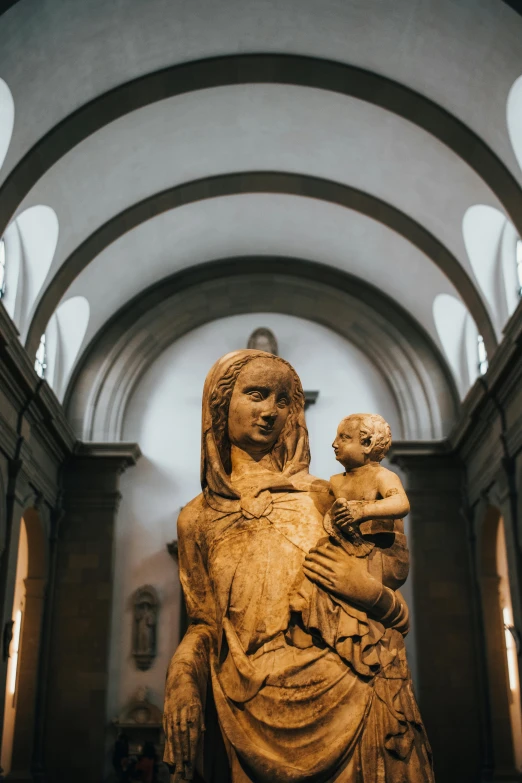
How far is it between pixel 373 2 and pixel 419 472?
9.06m

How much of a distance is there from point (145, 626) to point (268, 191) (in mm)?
8396

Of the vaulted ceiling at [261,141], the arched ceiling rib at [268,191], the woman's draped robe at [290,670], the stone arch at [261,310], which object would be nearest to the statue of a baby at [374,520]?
the woman's draped robe at [290,670]

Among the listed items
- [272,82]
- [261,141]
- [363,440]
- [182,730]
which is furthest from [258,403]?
[261,141]

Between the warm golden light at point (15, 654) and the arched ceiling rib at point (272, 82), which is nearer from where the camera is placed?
the arched ceiling rib at point (272, 82)

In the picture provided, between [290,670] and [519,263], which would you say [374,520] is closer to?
[290,670]

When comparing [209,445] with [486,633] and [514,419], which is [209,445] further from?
[486,633]

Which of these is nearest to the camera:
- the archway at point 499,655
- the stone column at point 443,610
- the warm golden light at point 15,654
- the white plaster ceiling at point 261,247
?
the archway at point 499,655

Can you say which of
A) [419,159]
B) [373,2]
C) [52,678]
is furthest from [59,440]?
[373,2]

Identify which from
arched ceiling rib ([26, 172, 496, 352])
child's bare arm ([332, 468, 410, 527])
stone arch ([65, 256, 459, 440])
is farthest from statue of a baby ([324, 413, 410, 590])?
stone arch ([65, 256, 459, 440])

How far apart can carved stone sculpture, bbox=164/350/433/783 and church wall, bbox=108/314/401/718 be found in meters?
13.7

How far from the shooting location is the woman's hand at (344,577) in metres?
3.06

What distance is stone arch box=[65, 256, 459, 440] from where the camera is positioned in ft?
60.6

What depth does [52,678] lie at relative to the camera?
16.5 m

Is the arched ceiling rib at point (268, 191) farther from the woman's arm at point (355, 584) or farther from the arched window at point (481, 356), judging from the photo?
the woman's arm at point (355, 584)
